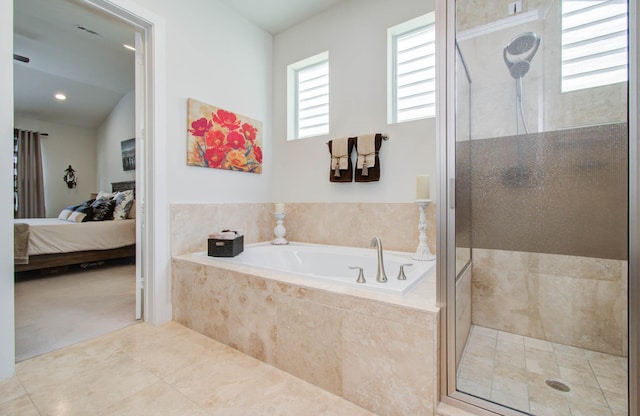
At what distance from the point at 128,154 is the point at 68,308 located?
145 inches

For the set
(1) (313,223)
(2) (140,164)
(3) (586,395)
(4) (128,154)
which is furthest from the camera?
(4) (128,154)

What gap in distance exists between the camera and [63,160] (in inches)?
246

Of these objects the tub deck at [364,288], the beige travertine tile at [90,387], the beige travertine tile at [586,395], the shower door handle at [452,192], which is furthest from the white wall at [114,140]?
the beige travertine tile at [586,395]

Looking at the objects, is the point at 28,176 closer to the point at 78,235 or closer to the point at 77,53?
the point at 77,53

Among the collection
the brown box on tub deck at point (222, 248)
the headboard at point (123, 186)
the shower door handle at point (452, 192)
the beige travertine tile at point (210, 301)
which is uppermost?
the headboard at point (123, 186)

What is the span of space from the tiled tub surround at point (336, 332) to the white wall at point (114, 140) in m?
4.67

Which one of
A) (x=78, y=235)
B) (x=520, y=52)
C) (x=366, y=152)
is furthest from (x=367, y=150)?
(x=78, y=235)

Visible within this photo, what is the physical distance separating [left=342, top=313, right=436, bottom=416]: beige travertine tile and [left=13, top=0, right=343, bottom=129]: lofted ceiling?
265cm

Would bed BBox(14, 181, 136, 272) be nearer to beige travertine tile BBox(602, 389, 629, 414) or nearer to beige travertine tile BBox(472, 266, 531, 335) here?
beige travertine tile BBox(472, 266, 531, 335)

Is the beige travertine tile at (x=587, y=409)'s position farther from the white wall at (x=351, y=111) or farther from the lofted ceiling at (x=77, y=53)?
the lofted ceiling at (x=77, y=53)

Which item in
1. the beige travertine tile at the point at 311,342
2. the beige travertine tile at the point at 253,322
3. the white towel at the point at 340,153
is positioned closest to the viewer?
the beige travertine tile at the point at 311,342

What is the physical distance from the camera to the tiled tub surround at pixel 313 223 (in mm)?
2410

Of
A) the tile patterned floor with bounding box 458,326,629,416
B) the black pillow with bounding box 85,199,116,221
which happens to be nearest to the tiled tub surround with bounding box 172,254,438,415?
the tile patterned floor with bounding box 458,326,629,416

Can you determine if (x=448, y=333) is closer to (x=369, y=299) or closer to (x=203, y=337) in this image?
(x=369, y=299)
